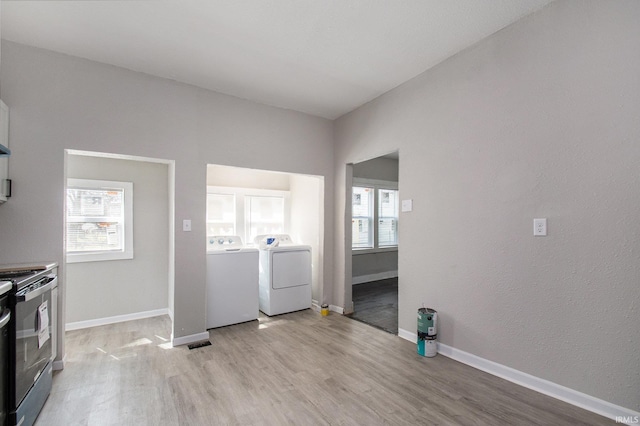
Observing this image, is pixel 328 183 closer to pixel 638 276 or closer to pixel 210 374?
pixel 210 374

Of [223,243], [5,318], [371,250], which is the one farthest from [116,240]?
[371,250]

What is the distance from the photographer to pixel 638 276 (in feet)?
5.71

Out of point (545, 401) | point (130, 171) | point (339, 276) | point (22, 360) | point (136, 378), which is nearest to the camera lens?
point (22, 360)

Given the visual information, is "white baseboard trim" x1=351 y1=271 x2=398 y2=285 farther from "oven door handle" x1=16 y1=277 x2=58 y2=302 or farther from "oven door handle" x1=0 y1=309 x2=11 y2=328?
"oven door handle" x1=0 y1=309 x2=11 y2=328

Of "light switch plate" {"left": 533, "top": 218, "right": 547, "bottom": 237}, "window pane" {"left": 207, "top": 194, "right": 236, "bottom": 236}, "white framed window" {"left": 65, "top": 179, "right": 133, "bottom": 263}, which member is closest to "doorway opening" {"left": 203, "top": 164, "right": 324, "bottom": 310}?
"window pane" {"left": 207, "top": 194, "right": 236, "bottom": 236}

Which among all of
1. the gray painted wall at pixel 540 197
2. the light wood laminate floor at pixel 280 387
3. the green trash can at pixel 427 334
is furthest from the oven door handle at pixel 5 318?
the gray painted wall at pixel 540 197

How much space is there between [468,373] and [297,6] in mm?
3193

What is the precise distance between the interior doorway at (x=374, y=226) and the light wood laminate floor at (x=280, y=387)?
2646mm

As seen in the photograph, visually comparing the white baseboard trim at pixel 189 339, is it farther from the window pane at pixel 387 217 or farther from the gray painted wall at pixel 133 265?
the window pane at pixel 387 217

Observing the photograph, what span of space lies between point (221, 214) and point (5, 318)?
2876 millimetres

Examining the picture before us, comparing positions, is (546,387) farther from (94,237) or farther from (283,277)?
(94,237)

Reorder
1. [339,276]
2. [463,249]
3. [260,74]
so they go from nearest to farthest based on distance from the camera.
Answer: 1. [463,249]
2. [260,74]
3. [339,276]

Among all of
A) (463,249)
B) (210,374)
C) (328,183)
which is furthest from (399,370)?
(328,183)

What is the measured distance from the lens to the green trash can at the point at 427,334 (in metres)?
2.71
